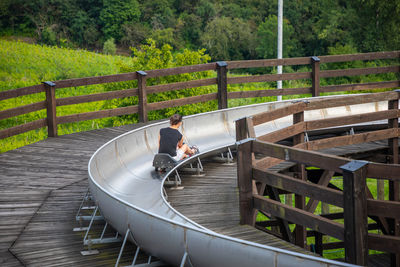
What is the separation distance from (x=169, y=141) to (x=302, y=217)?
3.28 metres

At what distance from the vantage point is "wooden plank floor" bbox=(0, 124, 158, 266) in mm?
5953

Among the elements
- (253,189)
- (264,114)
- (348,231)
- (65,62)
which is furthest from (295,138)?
(65,62)

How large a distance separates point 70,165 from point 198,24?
5020 cm

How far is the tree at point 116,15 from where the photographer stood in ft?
192

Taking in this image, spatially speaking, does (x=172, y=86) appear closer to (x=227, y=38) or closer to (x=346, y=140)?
(x=346, y=140)

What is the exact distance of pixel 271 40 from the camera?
185 feet

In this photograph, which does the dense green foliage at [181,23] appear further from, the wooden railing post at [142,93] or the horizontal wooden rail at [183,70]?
the wooden railing post at [142,93]

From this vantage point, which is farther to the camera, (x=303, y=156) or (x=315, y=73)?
(x=315, y=73)

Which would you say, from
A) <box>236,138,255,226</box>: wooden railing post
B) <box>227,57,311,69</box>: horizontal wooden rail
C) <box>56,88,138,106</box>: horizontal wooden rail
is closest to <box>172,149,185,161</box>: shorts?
<box>236,138,255,226</box>: wooden railing post

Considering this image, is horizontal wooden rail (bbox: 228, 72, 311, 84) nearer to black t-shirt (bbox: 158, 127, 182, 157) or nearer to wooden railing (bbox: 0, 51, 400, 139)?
wooden railing (bbox: 0, 51, 400, 139)

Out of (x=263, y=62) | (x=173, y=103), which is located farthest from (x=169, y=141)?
(x=263, y=62)

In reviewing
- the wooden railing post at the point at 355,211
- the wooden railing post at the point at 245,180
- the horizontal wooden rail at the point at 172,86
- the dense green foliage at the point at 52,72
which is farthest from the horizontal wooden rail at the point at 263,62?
the dense green foliage at the point at 52,72

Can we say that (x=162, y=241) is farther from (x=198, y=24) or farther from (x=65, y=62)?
(x=198, y=24)

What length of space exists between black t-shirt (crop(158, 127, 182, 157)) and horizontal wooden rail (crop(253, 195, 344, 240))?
249 centimetres
